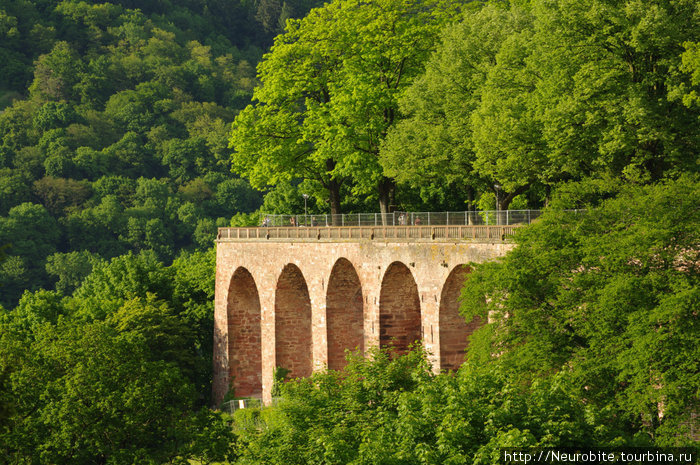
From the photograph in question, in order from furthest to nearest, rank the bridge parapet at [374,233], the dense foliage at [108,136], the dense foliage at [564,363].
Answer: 1. the dense foliage at [108,136]
2. the bridge parapet at [374,233]
3. the dense foliage at [564,363]

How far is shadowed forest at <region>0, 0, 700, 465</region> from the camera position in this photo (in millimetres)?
26688

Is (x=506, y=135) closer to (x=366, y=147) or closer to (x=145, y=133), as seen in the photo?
(x=366, y=147)

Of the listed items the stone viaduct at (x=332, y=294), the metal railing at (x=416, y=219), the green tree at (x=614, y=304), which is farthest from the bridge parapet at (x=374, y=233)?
the green tree at (x=614, y=304)

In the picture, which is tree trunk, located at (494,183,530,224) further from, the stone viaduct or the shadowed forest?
the stone viaduct

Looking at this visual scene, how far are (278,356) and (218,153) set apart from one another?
3167 inches

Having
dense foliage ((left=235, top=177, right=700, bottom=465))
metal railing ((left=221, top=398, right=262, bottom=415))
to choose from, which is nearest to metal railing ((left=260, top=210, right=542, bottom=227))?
dense foliage ((left=235, top=177, right=700, bottom=465))

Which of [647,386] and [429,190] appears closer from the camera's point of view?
[647,386]

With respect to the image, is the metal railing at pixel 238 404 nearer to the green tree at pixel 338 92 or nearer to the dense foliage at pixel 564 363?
the green tree at pixel 338 92

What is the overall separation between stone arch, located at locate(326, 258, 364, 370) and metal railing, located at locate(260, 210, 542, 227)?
2.74 m

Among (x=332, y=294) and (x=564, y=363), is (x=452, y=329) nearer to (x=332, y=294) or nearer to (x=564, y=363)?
(x=332, y=294)

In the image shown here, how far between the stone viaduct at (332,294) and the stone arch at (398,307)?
0.05 metres

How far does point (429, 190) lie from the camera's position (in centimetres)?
6444

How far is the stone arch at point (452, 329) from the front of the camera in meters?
43.2

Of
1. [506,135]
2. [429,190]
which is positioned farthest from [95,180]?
[506,135]
